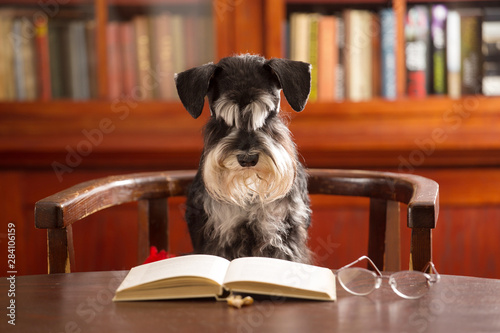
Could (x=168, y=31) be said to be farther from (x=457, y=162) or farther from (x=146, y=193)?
(x=457, y=162)

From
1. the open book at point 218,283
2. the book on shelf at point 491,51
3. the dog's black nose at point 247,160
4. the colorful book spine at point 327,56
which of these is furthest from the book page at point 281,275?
the book on shelf at point 491,51

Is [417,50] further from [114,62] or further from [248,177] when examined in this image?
[248,177]

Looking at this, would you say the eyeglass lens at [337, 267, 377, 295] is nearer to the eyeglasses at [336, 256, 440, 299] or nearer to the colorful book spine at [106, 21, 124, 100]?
the eyeglasses at [336, 256, 440, 299]

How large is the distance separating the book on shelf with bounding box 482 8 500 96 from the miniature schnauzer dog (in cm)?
141

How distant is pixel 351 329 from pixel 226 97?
2.18 ft

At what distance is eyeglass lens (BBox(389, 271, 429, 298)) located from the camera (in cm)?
108

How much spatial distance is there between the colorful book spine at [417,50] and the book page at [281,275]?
1.58 meters

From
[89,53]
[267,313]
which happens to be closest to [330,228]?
[89,53]

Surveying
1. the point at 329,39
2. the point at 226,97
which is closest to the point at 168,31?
the point at 329,39

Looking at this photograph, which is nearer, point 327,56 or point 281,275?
point 281,275

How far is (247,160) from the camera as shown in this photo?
1361 millimetres

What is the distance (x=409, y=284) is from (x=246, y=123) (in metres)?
0.53

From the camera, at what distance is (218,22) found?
253 cm

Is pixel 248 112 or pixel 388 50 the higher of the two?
pixel 388 50
